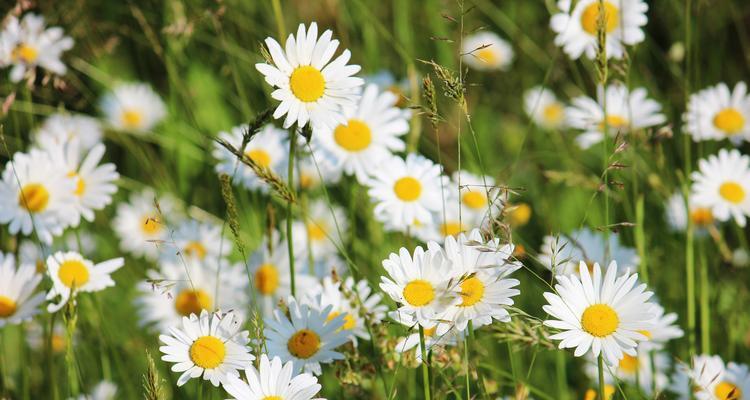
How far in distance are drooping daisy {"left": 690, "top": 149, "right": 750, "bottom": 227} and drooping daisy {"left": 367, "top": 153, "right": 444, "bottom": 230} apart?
31.9 inches

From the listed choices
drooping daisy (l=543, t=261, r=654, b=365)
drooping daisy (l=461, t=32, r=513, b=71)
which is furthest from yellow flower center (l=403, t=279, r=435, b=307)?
drooping daisy (l=461, t=32, r=513, b=71)

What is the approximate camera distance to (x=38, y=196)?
2.23m

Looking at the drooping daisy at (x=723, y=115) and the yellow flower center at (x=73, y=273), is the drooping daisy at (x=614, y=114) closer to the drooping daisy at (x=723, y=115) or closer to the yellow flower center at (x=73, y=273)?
the drooping daisy at (x=723, y=115)

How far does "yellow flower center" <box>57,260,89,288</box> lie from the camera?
6.46 feet

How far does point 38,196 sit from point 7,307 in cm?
42

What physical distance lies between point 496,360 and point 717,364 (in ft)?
2.52

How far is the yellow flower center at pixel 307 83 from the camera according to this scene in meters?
1.67

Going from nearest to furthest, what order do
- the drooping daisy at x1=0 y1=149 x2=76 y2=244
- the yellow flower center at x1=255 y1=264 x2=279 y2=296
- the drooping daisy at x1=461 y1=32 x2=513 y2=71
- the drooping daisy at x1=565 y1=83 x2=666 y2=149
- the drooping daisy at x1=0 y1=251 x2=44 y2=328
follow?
the drooping daisy at x1=0 y1=251 x2=44 y2=328, the drooping daisy at x1=0 y1=149 x2=76 y2=244, the yellow flower center at x1=255 y1=264 x2=279 y2=296, the drooping daisy at x1=565 y1=83 x2=666 y2=149, the drooping daisy at x1=461 y1=32 x2=513 y2=71

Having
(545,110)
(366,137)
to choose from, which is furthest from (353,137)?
(545,110)

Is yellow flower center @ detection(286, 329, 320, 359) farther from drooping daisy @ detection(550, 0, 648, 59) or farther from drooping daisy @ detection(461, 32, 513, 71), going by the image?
drooping daisy @ detection(461, 32, 513, 71)

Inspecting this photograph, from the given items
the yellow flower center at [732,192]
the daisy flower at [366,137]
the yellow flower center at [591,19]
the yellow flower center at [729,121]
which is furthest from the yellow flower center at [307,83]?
the yellow flower center at [729,121]

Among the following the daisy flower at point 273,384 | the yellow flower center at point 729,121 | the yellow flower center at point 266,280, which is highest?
the yellow flower center at point 729,121

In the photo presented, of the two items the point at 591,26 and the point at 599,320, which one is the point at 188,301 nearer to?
the point at 599,320

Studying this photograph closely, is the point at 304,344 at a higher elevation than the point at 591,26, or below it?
below
